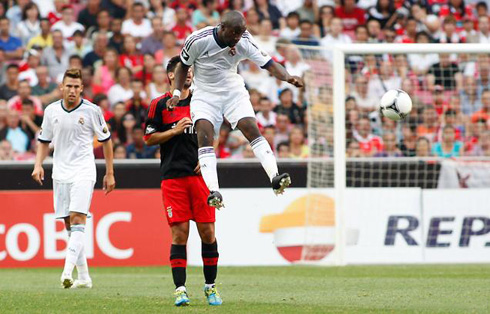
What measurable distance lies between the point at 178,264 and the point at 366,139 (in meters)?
9.44

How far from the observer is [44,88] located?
19.8 meters

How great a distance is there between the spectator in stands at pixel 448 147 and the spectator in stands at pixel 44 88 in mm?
7403

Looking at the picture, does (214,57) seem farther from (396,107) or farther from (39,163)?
(39,163)

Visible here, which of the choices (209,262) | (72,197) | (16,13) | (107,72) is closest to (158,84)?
(107,72)

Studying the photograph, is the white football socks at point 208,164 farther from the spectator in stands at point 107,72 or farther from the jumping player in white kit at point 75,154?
the spectator in stands at point 107,72

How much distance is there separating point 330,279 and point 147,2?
11159mm

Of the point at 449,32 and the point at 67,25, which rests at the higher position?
the point at 67,25

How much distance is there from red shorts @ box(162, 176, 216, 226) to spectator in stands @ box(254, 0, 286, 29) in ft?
42.8

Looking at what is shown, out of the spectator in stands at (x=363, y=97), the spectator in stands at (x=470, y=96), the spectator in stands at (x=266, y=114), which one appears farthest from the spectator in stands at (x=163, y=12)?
the spectator in stands at (x=470, y=96)

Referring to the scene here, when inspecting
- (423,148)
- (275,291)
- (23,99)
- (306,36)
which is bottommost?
(275,291)

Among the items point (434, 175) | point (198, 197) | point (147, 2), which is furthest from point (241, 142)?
point (198, 197)

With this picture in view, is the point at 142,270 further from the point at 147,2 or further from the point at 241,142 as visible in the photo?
the point at 147,2

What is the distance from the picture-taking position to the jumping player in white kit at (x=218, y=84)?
905 centimetres

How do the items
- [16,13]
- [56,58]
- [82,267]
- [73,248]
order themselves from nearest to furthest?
[73,248] < [82,267] < [56,58] < [16,13]
